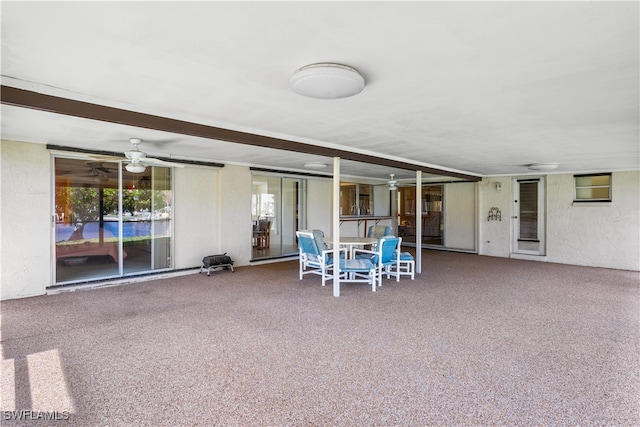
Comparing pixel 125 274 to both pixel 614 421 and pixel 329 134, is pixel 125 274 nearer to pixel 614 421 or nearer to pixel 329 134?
pixel 329 134

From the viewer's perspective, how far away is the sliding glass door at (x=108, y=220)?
5.65 metres

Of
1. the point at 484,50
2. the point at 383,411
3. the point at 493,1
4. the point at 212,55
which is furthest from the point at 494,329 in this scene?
the point at 212,55

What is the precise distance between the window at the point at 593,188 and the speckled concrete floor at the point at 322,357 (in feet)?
11.1

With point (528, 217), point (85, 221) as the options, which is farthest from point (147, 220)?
point (528, 217)

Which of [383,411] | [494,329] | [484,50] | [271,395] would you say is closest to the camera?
[484,50]

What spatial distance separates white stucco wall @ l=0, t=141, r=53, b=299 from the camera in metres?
4.90

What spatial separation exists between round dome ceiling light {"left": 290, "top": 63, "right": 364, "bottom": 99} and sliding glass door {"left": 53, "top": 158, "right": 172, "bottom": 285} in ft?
16.4

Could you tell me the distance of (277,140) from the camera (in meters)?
4.45

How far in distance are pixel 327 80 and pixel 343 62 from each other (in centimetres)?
16

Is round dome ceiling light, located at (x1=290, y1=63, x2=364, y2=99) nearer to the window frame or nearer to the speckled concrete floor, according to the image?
the speckled concrete floor

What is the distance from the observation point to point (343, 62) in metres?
2.25

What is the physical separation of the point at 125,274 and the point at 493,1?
6.56 meters

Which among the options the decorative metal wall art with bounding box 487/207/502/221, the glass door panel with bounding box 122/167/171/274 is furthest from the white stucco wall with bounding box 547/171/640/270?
the glass door panel with bounding box 122/167/171/274

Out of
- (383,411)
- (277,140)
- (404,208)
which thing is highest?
(277,140)
